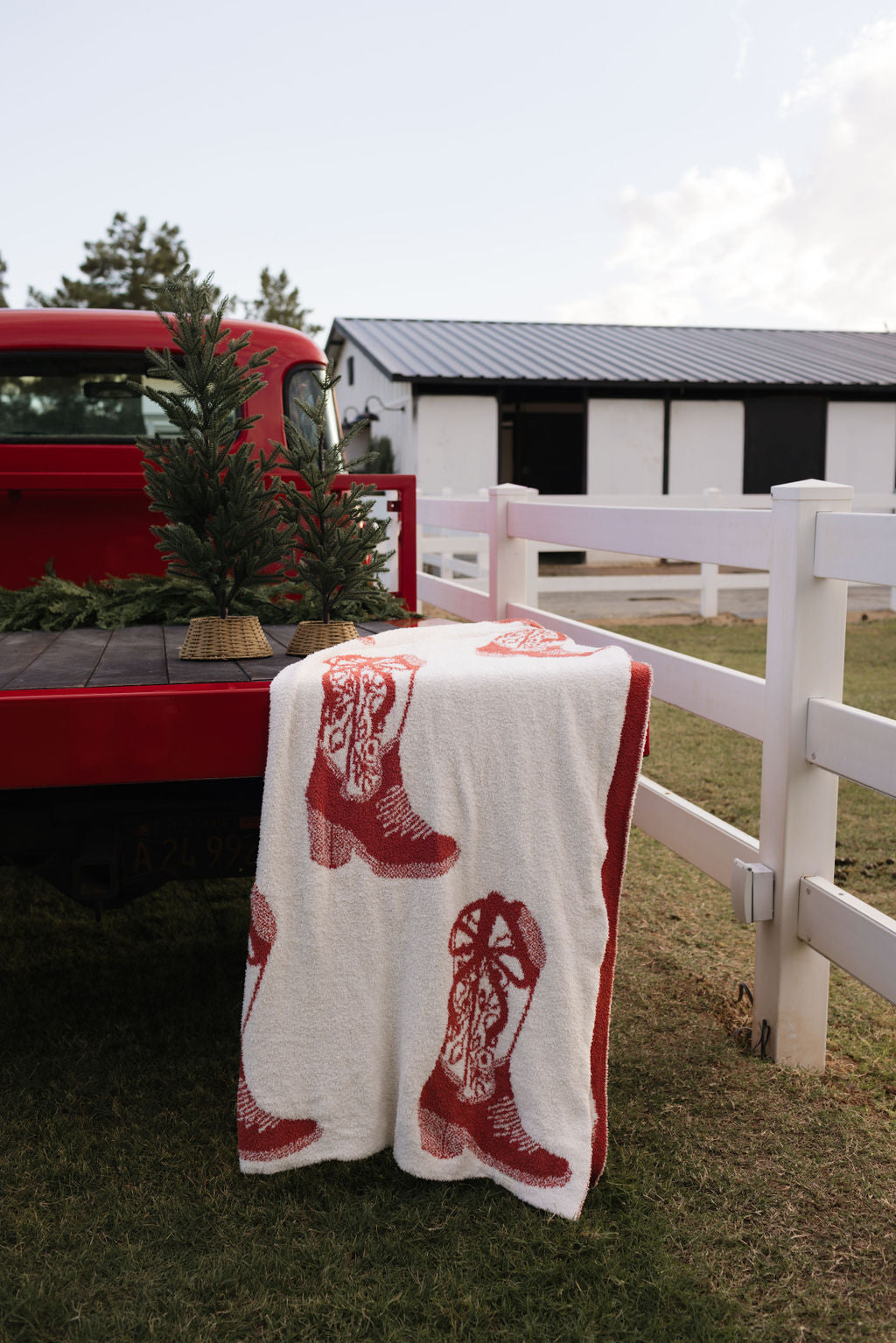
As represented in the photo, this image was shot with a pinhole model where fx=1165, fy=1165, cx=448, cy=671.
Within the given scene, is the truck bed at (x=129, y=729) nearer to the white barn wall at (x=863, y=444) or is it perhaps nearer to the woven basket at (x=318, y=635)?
the woven basket at (x=318, y=635)

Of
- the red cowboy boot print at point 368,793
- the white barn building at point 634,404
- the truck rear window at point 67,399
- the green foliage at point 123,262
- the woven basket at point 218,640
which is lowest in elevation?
the red cowboy boot print at point 368,793

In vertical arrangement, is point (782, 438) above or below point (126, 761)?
above

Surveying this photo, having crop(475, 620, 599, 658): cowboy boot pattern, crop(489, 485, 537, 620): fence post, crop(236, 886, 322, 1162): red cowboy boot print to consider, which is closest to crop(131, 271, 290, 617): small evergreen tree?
crop(475, 620, 599, 658): cowboy boot pattern

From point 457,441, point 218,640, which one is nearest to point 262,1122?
point 218,640

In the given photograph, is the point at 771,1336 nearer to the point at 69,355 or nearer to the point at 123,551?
the point at 123,551

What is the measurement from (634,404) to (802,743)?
62.9 feet

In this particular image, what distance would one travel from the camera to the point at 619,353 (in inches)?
872

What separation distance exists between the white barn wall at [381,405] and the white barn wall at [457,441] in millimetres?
239

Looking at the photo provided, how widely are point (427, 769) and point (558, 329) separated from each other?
76.2 feet

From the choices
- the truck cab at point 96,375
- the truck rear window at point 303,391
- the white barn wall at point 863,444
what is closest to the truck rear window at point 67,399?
the truck cab at point 96,375

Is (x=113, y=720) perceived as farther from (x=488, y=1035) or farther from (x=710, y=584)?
(x=710, y=584)

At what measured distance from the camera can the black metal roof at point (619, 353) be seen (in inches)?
802

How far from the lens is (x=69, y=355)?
A: 15.6ft

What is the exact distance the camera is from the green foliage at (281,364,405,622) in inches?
118
